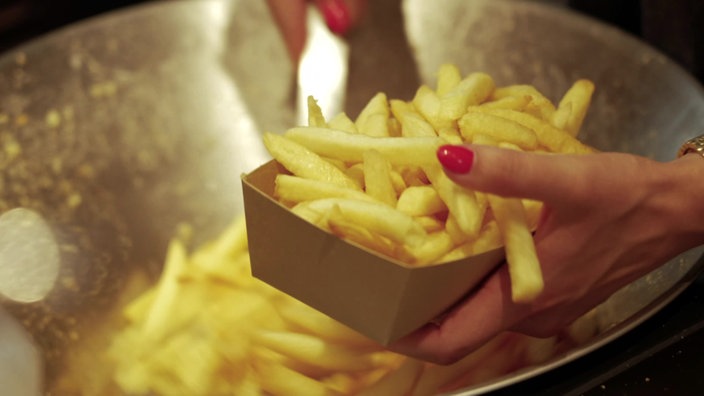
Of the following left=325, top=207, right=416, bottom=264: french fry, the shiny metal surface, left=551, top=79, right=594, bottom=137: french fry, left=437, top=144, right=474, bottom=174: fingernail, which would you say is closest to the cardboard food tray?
left=325, top=207, right=416, bottom=264: french fry

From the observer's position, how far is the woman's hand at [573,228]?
75cm

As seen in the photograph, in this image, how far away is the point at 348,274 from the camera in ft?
2.77

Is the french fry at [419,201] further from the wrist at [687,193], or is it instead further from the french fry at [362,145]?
the wrist at [687,193]

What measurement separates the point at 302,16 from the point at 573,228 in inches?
40.1

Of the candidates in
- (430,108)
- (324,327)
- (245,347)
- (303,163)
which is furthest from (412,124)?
(245,347)

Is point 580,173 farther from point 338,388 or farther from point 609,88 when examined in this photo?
point 609,88

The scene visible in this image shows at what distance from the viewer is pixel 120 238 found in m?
1.59

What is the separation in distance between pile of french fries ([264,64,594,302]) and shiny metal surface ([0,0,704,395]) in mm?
584

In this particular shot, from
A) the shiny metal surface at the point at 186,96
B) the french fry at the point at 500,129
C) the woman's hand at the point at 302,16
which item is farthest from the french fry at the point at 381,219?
the woman's hand at the point at 302,16

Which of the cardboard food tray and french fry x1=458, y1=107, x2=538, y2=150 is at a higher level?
french fry x1=458, y1=107, x2=538, y2=150

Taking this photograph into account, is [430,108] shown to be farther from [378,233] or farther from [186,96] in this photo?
[186,96]

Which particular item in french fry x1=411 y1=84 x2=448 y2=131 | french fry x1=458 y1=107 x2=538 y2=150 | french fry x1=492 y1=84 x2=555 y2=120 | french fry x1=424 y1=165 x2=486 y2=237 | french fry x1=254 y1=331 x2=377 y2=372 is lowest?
french fry x1=254 y1=331 x2=377 y2=372

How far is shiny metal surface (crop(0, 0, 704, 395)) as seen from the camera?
1496 millimetres

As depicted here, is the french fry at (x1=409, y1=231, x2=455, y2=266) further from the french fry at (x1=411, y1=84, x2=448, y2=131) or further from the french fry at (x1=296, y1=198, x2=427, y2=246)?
the french fry at (x1=411, y1=84, x2=448, y2=131)
